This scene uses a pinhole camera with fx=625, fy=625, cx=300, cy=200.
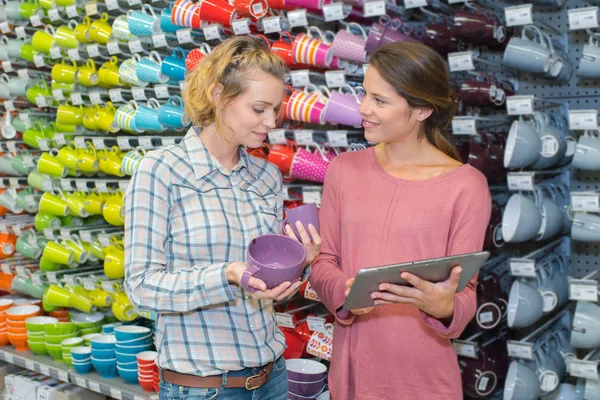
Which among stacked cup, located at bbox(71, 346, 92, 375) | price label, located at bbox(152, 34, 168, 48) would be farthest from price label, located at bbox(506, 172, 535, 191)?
stacked cup, located at bbox(71, 346, 92, 375)

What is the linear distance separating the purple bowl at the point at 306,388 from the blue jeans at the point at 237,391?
761 mm

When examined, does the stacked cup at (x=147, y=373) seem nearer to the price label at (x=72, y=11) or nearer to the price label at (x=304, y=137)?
the price label at (x=304, y=137)

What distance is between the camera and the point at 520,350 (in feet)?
7.27

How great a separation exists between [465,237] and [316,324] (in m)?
1.15

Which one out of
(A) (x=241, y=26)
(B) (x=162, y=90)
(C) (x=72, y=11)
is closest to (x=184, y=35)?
(B) (x=162, y=90)

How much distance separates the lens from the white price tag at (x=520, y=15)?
2.04 metres

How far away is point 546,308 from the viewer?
229 centimetres

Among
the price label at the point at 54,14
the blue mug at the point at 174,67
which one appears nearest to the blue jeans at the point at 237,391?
the blue mug at the point at 174,67

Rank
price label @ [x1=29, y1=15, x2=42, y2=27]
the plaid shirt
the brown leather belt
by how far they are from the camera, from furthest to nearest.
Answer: price label @ [x1=29, y1=15, x2=42, y2=27], the brown leather belt, the plaid shirt

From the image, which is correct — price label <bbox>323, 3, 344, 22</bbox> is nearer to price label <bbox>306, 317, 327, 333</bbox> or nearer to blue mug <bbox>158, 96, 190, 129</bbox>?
→ blue mug <bbox>158, 96, 190, 129</bbox>

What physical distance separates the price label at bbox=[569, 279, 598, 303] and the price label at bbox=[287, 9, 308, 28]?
1.33m

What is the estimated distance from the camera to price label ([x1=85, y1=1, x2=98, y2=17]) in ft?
10.9

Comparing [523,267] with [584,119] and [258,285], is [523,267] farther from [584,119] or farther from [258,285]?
[258,285]

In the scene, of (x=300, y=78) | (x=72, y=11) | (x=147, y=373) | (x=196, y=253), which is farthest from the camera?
(x=72, y=11)
